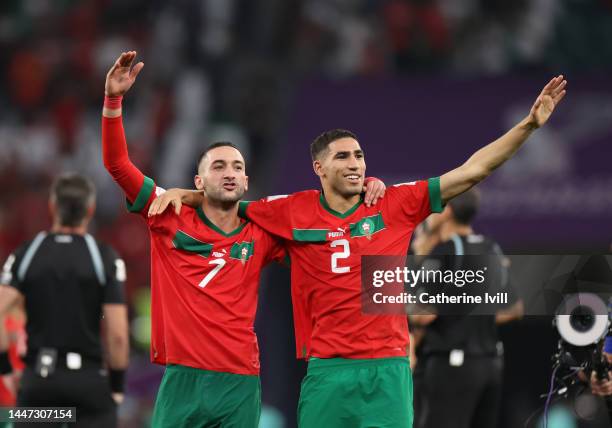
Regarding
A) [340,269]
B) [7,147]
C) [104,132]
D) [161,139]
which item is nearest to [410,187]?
[340,269]

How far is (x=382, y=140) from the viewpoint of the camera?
31.1 feet

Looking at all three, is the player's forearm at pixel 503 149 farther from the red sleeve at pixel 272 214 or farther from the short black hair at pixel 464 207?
the short black hair at pixel 464 207

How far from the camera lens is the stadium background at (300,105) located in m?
9.34

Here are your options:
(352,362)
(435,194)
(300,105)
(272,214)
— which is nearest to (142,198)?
(272,214)

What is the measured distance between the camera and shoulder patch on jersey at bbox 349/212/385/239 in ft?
16.8

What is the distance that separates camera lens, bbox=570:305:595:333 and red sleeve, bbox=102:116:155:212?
215 cm

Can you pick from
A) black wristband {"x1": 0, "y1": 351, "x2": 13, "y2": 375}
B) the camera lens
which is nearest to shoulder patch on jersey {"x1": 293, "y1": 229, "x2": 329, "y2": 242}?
the camera lens

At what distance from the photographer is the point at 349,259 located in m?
5.06

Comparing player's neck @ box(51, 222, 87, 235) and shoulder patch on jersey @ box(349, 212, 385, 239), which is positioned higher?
player's neck @ box(51, 222, 87, 235)

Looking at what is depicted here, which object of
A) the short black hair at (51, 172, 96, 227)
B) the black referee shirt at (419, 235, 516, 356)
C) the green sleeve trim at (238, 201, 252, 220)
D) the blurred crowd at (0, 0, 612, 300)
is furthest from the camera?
the blurred crowd at (0, 0, 612, 300)

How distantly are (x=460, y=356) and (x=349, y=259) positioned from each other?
1.96m

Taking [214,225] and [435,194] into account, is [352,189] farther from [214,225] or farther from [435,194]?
[214,225]

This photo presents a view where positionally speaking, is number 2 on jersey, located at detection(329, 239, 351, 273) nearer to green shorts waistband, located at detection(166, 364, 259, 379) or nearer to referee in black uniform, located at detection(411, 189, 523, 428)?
green shorts waistband, located at detection(166, 364, 259, 379)

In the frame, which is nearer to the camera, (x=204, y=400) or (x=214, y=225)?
(x=204, y=400)
